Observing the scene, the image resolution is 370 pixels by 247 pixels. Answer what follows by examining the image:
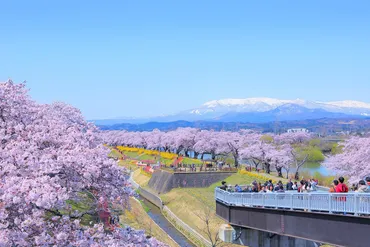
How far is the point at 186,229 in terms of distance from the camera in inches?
1576

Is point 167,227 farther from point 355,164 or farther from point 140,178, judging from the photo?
point 140,178

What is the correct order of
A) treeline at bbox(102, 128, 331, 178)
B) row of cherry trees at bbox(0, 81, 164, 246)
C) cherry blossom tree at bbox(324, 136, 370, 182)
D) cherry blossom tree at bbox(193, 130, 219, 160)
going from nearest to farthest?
row of cherry trees at bbox(0, 81, 164, 246), cherry blossom tree at bbox(324, 136, 370, 182), treeline at bbox(102, 128, 331, 178), cherry blossom tree at bbox(193, 130, 219, 160)

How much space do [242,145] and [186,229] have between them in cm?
3820

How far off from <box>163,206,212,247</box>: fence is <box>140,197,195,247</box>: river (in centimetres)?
43

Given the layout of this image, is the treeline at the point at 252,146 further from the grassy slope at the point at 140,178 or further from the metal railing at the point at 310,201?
the metal railing at the point at 310,201

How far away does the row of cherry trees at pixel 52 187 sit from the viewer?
375 inches

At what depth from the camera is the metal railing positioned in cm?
1446

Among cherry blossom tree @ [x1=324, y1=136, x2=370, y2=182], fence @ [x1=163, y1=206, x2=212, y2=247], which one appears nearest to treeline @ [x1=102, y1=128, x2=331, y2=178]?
cherry blossom tree @ [x1=324, y1=136, x2=370, y2=182]

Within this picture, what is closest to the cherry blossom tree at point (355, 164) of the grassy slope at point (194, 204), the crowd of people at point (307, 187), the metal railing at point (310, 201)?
the grassy slope at point (194, 204)

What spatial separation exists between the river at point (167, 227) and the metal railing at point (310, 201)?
13.1 m

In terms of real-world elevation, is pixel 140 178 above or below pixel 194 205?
below

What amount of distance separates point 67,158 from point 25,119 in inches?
205

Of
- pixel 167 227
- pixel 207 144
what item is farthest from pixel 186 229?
pixel 207 144

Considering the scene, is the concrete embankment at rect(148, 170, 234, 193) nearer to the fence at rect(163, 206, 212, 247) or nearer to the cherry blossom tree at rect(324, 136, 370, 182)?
the fence at rect(163, 206, 212, 247)
